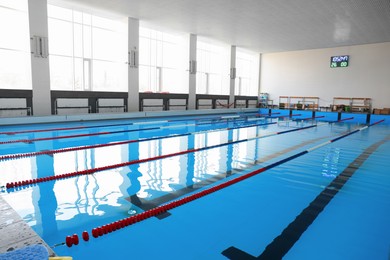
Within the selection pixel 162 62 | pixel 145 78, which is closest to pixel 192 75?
pixel 162 62

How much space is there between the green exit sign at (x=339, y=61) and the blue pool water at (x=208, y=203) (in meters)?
13.6

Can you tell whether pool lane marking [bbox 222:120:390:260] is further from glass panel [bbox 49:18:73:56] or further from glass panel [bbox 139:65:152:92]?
glass panel [bbox 139:65:152:92]

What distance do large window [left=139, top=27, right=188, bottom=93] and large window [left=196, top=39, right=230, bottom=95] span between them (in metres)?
1.95

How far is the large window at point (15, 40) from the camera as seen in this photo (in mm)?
9672

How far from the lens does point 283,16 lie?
428 inches

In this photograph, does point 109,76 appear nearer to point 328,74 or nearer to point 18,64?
point 18,64

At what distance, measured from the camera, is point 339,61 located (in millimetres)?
16938

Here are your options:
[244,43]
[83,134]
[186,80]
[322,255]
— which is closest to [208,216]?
[322,255]

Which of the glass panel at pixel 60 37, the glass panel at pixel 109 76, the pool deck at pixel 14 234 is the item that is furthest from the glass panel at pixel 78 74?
the pool deck at pixel 14 234

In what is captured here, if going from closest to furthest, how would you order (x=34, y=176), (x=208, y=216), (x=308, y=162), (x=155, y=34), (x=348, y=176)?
(x=208, y=216) < (x=34, y=176) < (x=348, y=176) < (x=308, y=162) < (x=155, y=34)

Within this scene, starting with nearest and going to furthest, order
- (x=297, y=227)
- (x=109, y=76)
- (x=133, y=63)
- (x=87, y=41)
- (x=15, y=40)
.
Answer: (x=297, y=227), (x=15, y=40), (x=87, y=41), (x=133, y=63), (x=109, y=76)

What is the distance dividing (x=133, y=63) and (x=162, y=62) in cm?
326

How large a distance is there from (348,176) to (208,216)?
258 centimetres

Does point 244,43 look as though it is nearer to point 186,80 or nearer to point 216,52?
point 216,52
